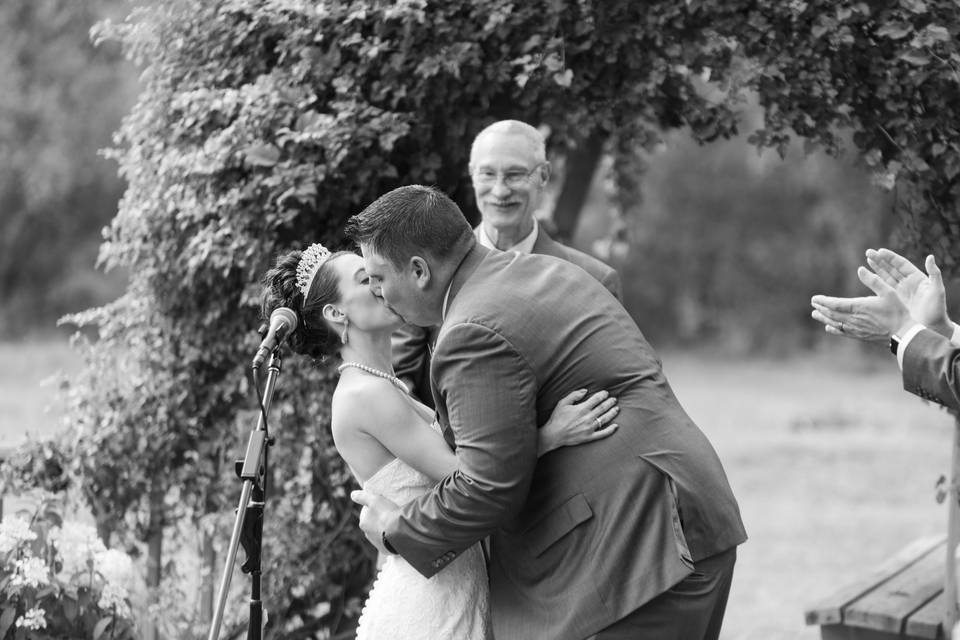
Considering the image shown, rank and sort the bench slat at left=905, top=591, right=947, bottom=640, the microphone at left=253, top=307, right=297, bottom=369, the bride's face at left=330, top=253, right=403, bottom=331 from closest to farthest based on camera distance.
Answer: the microphone at left=253, top=307, right=297, bottom=369 → the bride's face at left=330, top=253, right=403, bottom=331 → the bench slat at left=905, top=591, right=947, bottom=640

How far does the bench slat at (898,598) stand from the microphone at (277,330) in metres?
3.06

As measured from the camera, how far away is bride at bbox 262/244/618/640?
3359 mm

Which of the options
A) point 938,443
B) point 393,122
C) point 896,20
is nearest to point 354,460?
point 393,122

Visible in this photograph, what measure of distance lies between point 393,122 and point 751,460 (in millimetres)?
9719

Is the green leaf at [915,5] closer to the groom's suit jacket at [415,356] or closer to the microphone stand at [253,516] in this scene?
the groom's suit jacket at [415,356]

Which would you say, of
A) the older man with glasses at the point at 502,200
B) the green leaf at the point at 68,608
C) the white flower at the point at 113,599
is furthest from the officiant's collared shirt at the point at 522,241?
the green leaf at the point at 68,608

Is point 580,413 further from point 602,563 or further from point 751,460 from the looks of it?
point 751,460

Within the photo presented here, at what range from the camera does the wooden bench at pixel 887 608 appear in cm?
516

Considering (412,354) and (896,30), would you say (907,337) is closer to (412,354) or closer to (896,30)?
(896,30)

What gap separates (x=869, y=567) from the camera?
8875 mm

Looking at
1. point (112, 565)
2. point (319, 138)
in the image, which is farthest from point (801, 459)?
point (112, 565)

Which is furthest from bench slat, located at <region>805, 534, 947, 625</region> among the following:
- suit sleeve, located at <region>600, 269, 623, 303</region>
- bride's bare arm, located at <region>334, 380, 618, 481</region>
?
bride's bare arm, located at <region>334, 380, 618, 481</region>

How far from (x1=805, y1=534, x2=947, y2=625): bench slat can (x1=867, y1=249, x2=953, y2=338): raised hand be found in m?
2.55

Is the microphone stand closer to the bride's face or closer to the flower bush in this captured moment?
the bride's face
